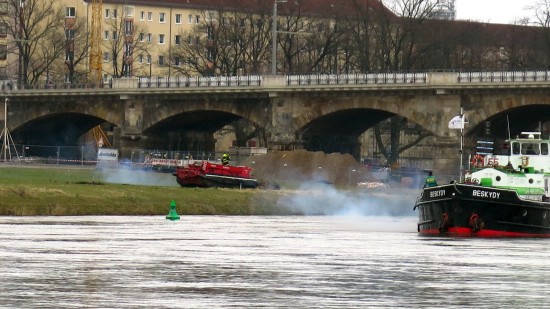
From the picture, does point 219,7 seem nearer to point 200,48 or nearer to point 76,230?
point 200,48

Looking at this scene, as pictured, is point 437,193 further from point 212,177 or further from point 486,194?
point 212,177

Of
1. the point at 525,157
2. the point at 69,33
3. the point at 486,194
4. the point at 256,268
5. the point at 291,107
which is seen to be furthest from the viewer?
the point at 69,33

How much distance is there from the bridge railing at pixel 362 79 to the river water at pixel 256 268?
57763 mm

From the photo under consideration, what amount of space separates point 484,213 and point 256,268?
19998mm

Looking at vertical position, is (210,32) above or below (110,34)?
below

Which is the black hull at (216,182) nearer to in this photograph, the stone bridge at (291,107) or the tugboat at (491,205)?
the stone bridge at (291,107)

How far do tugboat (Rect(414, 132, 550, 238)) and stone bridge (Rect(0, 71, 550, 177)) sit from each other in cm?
4759

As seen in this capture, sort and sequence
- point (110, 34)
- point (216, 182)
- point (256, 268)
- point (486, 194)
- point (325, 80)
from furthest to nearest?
1. point (110, 34)
2. point (325, 80)
3. point (216, 182)
4. point (486, 194)
5. point (256, 268)

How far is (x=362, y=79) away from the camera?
113250mm

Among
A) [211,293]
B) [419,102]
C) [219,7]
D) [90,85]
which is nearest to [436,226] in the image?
[211,293]

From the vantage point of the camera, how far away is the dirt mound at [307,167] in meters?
101

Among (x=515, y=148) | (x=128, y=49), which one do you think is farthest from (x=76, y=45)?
(x=515, y=148)

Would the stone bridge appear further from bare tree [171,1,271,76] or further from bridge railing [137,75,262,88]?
bare tree [171,1,271,76]

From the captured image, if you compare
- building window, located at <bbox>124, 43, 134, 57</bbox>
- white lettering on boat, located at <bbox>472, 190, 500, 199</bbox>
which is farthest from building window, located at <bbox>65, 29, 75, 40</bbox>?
white lettering on boat, located at <bbox>472, 190, 500, 199</bbox>
